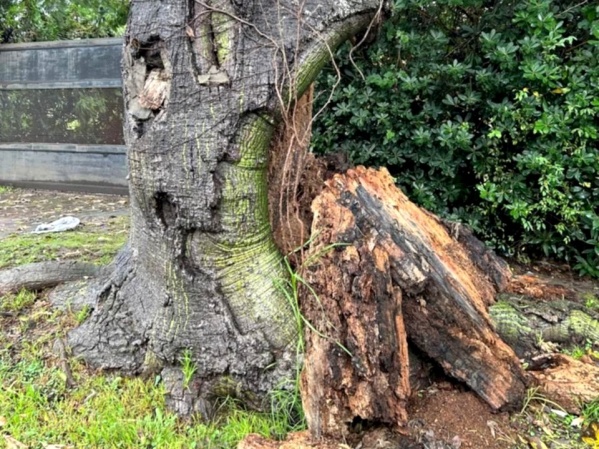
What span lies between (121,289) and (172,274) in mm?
521

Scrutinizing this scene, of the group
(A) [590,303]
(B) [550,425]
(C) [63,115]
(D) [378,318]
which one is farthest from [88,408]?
(C) [63,115]

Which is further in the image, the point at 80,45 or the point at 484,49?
the point at 80,45

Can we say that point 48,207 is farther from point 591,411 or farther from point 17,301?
point 591,411

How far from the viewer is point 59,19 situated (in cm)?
868

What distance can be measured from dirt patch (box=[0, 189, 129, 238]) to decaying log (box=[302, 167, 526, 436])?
13.5 feet

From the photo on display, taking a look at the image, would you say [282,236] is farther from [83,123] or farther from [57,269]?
[83,123]

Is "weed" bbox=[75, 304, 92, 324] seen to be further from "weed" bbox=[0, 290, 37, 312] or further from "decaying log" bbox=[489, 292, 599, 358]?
"decaying log" bbox=[489, 292, 599, 358]

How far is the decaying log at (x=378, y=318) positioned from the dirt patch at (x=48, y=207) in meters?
4.12

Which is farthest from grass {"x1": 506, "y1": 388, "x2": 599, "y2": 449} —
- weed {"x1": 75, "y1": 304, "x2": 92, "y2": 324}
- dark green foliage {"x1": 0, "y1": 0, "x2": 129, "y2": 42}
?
dark green foliage {"x1": 0, "y1": 0, "x2": 129, "y2": 42}

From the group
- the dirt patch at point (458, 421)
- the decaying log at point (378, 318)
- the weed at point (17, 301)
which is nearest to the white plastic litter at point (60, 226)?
the weed at point (17, 301)

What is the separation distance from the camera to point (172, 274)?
94.1 inches

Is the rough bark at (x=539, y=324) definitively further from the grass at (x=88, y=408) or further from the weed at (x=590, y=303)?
the grass at (x=88, y=408)

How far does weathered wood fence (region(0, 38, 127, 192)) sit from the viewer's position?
7.00 metres

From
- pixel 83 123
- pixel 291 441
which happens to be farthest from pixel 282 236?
pixel 83 123
